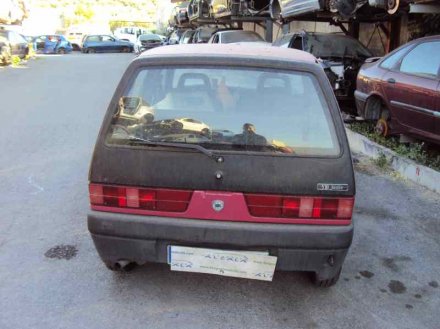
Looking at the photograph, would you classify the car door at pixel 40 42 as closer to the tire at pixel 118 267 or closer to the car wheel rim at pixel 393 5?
the car wheel rim at pixel 393 5

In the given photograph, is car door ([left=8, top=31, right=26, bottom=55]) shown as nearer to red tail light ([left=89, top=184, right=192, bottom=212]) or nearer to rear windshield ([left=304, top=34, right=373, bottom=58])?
rear windshield ([left=304, top=34, right=373, bottom=58])

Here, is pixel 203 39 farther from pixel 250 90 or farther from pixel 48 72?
pixel 250 90

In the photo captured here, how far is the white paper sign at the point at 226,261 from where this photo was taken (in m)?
2.92

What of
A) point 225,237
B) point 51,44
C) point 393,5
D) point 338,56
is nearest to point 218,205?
point 225,237

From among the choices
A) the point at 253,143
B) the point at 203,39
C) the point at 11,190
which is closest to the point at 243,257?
the point at 253,143

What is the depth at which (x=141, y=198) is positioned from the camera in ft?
9.62

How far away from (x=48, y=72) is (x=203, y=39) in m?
6.68

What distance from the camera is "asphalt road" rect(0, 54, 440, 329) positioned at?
3.04m

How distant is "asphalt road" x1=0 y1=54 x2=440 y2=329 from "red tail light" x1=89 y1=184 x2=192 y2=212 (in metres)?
0.67

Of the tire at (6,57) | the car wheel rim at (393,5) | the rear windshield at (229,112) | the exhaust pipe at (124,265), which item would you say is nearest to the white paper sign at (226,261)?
the exhaust pipe at (124,265)

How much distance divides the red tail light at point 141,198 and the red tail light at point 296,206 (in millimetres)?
393

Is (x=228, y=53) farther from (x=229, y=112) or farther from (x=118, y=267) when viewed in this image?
(x=118, y=267)

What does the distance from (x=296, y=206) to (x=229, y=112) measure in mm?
684

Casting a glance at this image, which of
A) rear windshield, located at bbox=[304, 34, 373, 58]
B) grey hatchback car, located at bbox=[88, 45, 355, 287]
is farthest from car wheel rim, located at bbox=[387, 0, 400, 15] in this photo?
grey hatchback car, located at bbox=[88, 45, 355, 287]
